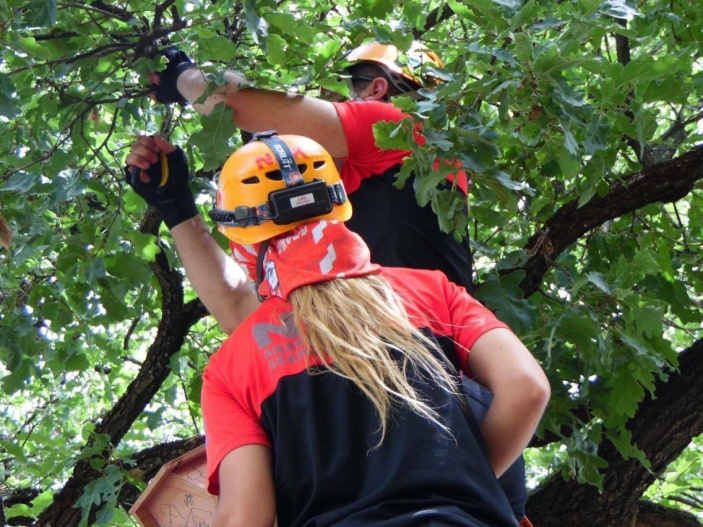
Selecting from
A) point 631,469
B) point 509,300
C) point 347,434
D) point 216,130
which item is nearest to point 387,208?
point 216,130

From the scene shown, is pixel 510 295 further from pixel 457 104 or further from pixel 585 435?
pixel 457 104

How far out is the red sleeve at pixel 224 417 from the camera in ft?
7.79

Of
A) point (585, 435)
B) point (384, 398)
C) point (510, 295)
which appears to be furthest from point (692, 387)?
point (384, 398)

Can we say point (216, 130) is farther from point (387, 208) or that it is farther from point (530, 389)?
point (530, 389)

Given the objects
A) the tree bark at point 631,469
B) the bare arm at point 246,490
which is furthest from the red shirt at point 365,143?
the tree bark at point 631,469

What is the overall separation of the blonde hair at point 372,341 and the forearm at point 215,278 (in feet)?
3.16

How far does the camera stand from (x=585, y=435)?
432 cm

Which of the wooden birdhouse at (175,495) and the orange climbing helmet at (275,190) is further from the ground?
the orange climbing helmet at (275,190)

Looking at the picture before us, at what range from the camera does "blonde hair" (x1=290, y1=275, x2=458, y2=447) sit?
2.26 m

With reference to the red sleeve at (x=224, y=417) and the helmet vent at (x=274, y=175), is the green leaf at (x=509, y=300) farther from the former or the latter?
the red sleeve at (x=224, y=417)

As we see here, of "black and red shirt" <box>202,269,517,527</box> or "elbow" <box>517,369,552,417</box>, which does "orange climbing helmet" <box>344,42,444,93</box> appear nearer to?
"black and red shirt" <box>202,269,517,527</box>

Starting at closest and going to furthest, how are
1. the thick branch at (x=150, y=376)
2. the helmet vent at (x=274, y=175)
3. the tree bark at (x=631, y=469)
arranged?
the helmet vent at (x=274, y=175) < the tree bark at (x=631, y=469) < the thick branch at (x=150, y=376)

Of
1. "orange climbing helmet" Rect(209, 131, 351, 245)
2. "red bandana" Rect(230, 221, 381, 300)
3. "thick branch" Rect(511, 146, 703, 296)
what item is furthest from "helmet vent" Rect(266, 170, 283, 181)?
"thick branch" Rect(511, 146, 703, 296)

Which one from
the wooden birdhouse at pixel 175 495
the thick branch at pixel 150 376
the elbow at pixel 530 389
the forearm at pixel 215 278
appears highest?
the elbow at pixel 530 389
